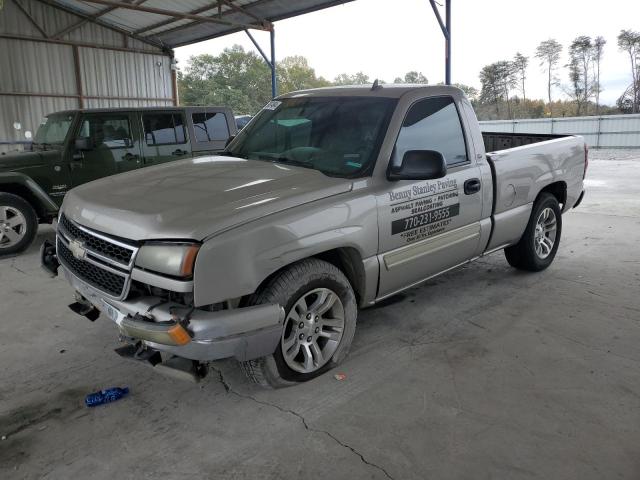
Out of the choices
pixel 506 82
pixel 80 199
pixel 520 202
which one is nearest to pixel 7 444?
pixel 80 199

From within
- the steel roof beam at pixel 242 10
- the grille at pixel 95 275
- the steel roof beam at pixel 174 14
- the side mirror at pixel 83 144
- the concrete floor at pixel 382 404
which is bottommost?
the concrete floor at pixel 382 404

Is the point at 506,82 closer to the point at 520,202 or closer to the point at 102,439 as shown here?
the point at 520,202

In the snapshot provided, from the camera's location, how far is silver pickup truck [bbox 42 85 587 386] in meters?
2.58

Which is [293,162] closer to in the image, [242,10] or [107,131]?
[107,131]

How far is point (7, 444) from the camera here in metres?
2.68

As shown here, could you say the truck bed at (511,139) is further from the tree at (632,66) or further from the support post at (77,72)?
the tree at (632,66)

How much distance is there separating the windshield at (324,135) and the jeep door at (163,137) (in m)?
3.67

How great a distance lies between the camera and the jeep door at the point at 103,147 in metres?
6.85

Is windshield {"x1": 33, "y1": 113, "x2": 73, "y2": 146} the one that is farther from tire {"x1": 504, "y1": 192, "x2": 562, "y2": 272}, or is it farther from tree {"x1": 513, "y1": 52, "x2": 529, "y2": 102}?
tree {"x1": 513, "y1": 52, "x2": 529, "y2": 102}

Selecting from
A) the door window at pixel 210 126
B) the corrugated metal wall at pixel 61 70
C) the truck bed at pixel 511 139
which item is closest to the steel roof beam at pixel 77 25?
the corrugated metal wall at pixel 61 70

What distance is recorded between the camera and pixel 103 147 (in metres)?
7.05

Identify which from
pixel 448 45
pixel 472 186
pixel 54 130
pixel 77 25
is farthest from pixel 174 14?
pixel 472 186

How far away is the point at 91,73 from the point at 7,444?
674 inches

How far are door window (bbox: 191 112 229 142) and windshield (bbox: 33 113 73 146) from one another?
182 centimetres
